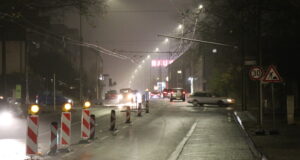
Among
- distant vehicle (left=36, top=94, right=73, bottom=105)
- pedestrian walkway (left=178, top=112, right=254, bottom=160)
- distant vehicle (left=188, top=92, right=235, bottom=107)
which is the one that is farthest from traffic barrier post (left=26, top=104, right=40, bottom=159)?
distant vehicle (left=188, top=92, right=235, bottom=107)

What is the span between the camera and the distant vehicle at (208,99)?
162 feet

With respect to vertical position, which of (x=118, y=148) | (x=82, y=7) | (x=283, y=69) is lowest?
(x=118, y=148)

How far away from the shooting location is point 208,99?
49.8 m

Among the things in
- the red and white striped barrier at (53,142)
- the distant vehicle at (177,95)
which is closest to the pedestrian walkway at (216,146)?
the red and white striped barrier at (53,142)

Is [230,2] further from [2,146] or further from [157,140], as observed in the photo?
[2,146]

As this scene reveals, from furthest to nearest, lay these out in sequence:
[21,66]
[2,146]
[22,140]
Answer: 1. [21,66]
2. [22,140]
3. [2,146]

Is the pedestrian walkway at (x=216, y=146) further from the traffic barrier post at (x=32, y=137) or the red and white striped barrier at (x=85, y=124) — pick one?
the traffic barrier post at (x=32, y=137)

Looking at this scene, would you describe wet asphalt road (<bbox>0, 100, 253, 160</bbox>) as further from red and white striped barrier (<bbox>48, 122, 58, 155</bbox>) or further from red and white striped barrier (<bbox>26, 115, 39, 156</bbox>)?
red and white striped barrier (<bbox>26, 115, 39, 156</bbox>)

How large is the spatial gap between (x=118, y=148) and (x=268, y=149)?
457 centimetres

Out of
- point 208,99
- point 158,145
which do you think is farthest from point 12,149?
point 208,99

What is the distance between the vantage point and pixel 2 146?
15789 mm

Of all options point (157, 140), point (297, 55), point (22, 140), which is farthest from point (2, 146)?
point (297, 55)

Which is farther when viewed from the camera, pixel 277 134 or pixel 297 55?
pixel 297 55

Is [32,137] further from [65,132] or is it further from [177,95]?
[177,95]
